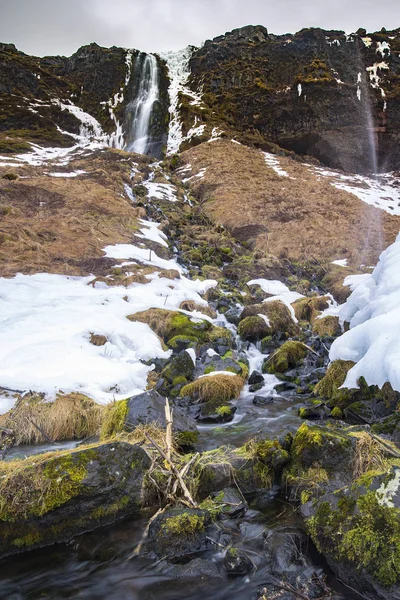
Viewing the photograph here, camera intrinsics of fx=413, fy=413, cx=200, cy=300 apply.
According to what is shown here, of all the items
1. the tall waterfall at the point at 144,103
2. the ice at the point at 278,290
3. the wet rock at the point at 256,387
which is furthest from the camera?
the tall waterfall at the point at 144,103

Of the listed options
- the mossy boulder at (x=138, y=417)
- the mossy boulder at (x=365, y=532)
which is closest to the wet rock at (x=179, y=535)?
the mossy boulder at (x=365, y=532)

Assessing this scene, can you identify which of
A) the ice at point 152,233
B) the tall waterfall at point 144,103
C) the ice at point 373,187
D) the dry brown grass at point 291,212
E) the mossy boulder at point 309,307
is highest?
the tall waterfall at point 144,103

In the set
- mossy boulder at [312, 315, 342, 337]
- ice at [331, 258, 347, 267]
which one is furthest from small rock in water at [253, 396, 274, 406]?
ice at [331, 258, 347, 267]

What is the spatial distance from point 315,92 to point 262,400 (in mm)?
47387

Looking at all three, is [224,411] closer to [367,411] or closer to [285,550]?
[367,411]

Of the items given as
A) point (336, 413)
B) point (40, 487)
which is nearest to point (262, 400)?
point (336, 413)

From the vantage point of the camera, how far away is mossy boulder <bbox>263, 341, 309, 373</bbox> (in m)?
10.9

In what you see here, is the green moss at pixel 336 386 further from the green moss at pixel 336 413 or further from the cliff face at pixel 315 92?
the cliff face at pixel 315 92

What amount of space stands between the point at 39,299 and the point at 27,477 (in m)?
8.87

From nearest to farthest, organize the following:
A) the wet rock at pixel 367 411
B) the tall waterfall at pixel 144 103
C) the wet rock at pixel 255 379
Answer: the wet rock at pixel 367 411
the wet rock at pixel 255 379
the tall waterfall at pixel 144 103

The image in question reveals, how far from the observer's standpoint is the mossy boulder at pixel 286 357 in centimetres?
1088

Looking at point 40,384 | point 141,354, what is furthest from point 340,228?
point 40,384

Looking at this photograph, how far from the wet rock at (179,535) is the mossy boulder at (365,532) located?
1.16m

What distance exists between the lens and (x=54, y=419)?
24.5 feet
